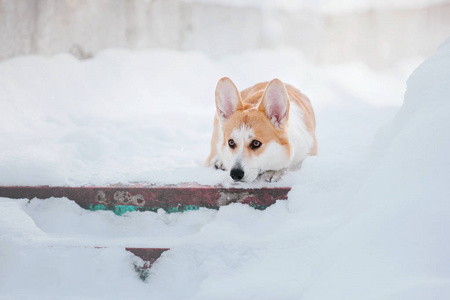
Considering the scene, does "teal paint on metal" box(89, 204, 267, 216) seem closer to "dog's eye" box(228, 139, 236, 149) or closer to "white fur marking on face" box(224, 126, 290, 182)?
"white fur marking on face" box(224, 126, 290, 182)

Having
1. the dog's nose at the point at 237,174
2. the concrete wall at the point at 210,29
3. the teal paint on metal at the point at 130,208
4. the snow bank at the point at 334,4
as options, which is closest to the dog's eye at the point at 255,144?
the dog's nose at the point at 237,174

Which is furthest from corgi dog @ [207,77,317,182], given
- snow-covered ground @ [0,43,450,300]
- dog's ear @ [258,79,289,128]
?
snow-covered ground @ [0,43,450,300]

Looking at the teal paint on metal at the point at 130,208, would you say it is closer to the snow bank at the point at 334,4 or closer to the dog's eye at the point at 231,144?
the dog's eye at the point at 231,144

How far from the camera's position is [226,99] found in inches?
102

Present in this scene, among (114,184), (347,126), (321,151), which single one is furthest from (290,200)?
(347,126)

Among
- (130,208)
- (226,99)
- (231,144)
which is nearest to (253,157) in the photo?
(231,144)

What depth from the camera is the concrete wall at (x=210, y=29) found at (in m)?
4.66

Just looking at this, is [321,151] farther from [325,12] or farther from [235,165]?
[325,12]

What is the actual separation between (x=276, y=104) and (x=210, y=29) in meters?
4.60

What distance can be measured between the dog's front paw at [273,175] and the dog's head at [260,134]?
0.04m

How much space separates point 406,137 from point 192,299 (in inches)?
44.8

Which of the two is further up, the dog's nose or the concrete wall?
the concrete wall

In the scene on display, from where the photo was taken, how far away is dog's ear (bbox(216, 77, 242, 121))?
99.2 inches

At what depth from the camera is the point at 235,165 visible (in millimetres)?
2170
